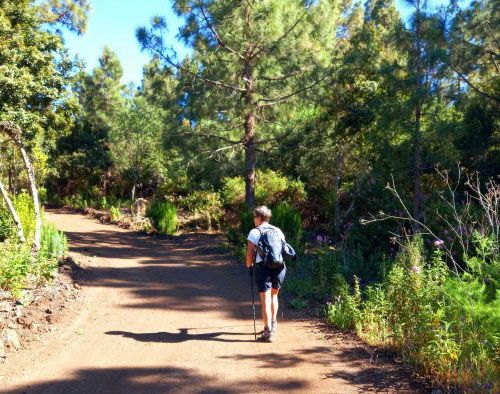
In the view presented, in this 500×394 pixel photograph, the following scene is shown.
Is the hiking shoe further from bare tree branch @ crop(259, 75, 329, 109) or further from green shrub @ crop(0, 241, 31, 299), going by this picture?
bare tree branch @ crop(259, 75, 329, 109)

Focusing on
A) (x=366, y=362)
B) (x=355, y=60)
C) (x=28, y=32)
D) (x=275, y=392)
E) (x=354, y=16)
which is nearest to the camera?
(x=275, y=392)

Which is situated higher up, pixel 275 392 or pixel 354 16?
pixel 354 16

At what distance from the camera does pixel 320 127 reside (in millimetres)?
13633

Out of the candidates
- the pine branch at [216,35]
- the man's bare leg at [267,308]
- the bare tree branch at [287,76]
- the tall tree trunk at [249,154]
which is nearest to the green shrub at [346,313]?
the man's bare leg at [267,308]

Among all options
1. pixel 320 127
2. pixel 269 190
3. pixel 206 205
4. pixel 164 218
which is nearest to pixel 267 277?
pixel 320 127

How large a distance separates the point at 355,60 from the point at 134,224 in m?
10.9

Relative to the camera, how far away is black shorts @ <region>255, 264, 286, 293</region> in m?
5.44

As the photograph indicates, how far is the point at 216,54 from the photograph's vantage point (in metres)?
13.7

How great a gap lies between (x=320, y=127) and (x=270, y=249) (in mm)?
8818

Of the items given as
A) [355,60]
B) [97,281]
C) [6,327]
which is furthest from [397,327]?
[355,60]

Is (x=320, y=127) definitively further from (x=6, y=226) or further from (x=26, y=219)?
(x=6, y=226)

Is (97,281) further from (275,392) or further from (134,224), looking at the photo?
(134,224)

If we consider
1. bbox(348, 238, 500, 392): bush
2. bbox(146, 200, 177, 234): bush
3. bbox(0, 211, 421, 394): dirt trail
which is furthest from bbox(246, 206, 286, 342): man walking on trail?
bbox(146, 200, 177, 234): bush

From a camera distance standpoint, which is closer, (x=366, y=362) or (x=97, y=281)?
(x=366, y=362)
